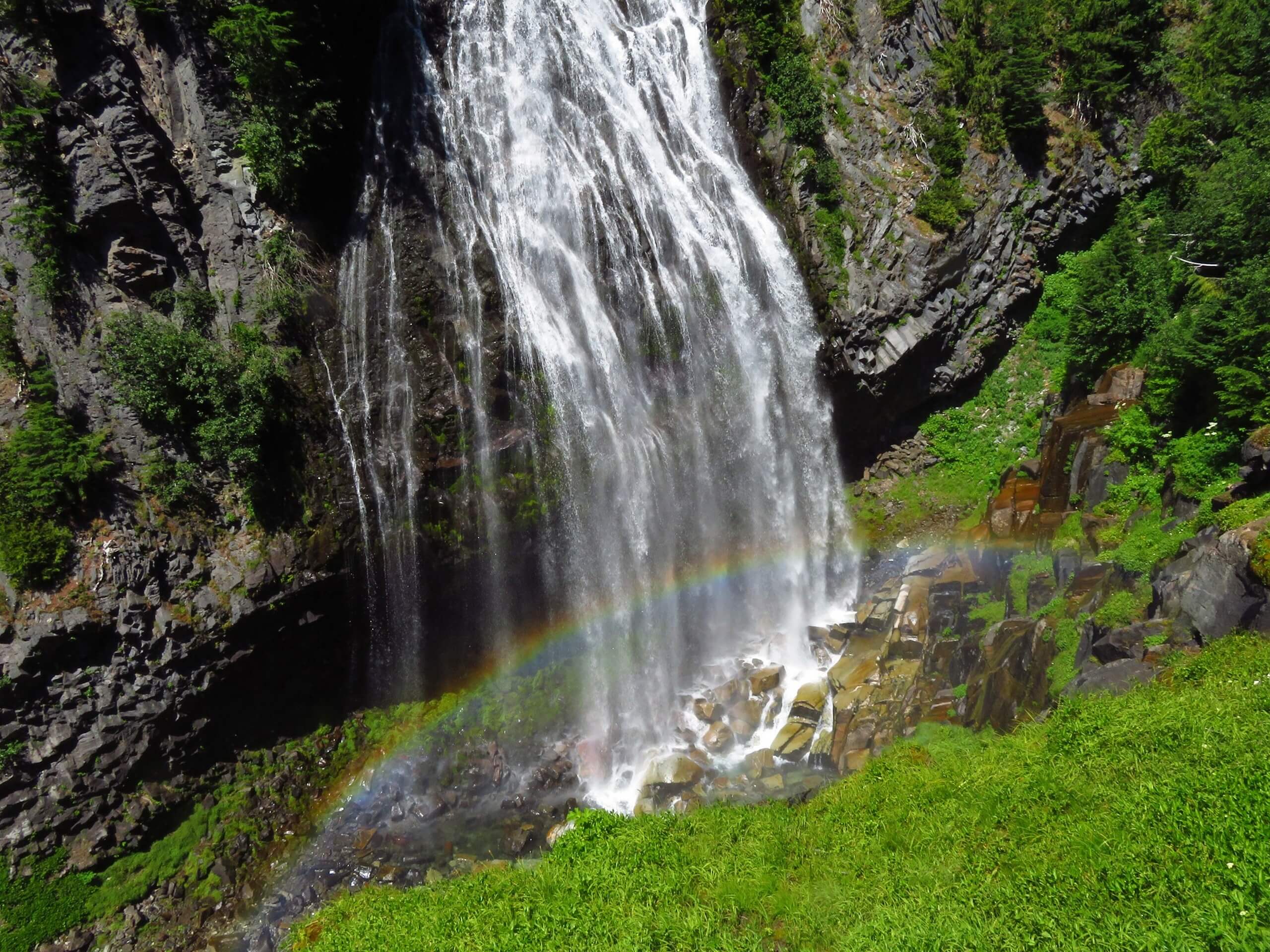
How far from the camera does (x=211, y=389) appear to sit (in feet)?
47.2

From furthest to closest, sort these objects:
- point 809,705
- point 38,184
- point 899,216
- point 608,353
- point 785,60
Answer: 1. point 785,60
2. point 899,216
3. point 608,353
4. point 809,705
5. point 38,184

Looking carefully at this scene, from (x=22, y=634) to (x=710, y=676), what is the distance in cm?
1442

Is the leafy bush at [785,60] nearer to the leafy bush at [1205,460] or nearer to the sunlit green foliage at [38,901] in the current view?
the leafy bush at [1205,460]

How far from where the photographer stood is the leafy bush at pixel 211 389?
13906 millimetres

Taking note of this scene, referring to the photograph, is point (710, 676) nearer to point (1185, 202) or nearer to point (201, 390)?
point (201, 390)

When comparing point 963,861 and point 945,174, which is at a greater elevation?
point 945,174

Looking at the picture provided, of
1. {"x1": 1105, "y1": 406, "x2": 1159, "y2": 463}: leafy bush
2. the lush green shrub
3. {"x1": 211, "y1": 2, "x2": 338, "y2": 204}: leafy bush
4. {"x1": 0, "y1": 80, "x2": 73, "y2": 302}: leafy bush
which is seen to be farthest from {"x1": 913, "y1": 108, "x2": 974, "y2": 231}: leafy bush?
the lush green shrub

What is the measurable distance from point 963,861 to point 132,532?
1569 centimetres

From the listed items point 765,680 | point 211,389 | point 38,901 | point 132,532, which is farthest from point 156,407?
point 765,680

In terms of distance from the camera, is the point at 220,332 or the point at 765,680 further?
the point at 765,680

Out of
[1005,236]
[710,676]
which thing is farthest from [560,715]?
[1005,236]

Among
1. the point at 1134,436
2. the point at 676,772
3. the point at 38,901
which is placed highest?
the point at 1134,436

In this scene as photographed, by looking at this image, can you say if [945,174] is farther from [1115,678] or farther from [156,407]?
[156,407]

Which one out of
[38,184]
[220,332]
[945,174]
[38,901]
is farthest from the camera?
[945,174]
